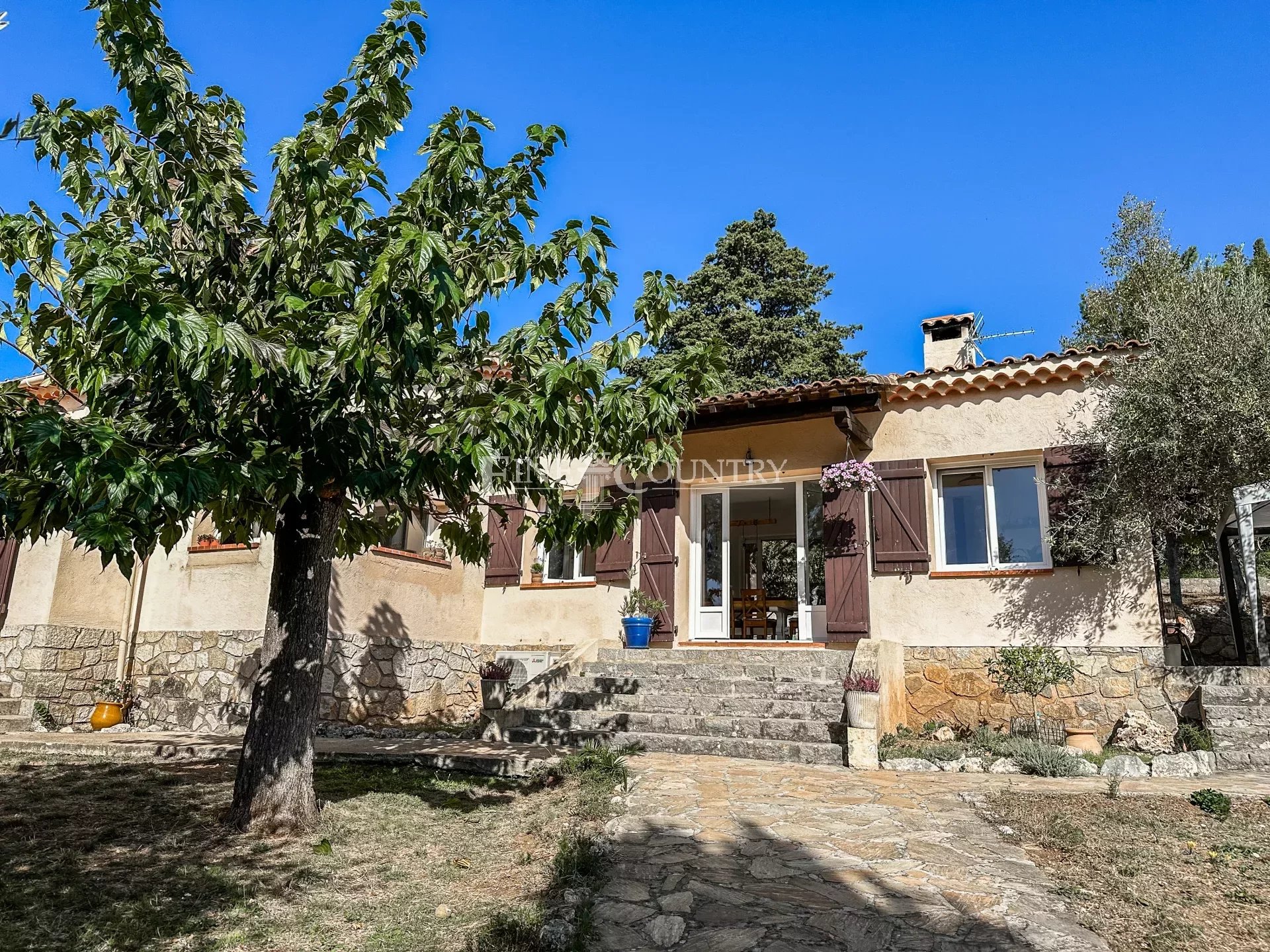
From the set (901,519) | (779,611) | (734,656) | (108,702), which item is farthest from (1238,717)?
(108,702)

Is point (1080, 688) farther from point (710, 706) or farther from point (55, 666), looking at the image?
point (55, 666)

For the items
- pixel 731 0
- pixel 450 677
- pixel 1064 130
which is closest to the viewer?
pixel 731 0

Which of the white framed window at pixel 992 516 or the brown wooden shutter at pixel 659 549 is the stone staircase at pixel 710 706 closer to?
the brown wooden shutter at pixel 659 549

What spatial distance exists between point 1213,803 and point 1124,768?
1.62m

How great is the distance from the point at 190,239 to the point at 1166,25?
9090mm

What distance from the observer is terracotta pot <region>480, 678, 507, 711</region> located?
8.49 meters

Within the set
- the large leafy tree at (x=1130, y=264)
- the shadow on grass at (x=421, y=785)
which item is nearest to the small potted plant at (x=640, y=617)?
the shadow on grass at (x=421, y=785)

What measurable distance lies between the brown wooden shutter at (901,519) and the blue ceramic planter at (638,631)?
2.78m

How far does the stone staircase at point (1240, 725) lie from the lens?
671 cm

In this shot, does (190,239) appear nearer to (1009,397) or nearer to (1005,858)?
(1005,858)

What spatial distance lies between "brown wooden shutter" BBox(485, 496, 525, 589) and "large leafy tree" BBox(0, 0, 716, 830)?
5.58m

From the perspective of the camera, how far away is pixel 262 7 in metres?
6.11

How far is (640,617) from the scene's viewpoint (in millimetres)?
10055

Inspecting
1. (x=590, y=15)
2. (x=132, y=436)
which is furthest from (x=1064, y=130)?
(x=132, y=436)
